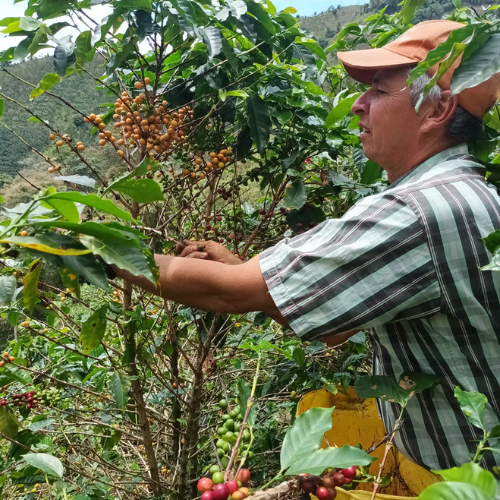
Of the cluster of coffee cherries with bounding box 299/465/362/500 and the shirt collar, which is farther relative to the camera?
the shirt collar

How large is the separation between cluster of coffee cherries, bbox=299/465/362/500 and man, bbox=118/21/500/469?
12.5 inches

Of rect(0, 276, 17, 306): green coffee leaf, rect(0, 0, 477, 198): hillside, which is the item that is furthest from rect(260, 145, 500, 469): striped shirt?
rect(0, 0, 477, 198): hillside

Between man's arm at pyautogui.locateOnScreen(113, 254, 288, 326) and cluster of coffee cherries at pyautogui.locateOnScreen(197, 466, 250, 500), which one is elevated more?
man's arm at pyautogui.locateOnScreen(113, 254, 288, 326)

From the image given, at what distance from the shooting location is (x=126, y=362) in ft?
4.67

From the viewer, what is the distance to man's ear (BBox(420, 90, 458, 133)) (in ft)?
3.67

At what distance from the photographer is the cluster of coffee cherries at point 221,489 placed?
577 mm

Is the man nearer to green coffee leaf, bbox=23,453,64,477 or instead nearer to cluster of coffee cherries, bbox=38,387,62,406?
green coffee leaf, bbox=23,453,64,477

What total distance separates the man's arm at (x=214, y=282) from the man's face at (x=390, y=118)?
54 centimetres

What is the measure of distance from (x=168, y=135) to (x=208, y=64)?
0.33m

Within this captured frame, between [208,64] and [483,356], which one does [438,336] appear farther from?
[208,64]

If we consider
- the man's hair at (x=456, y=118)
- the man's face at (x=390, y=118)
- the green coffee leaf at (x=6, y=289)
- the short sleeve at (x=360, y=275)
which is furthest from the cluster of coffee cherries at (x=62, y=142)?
the man's hair at (x=456, y=118)

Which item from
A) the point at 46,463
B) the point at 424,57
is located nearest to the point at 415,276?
the point at 424,57

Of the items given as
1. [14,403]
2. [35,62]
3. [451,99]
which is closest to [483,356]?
[451,99]

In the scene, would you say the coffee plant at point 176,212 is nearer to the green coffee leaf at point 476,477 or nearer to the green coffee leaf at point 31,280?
the green coffee leaf at point 31,280
